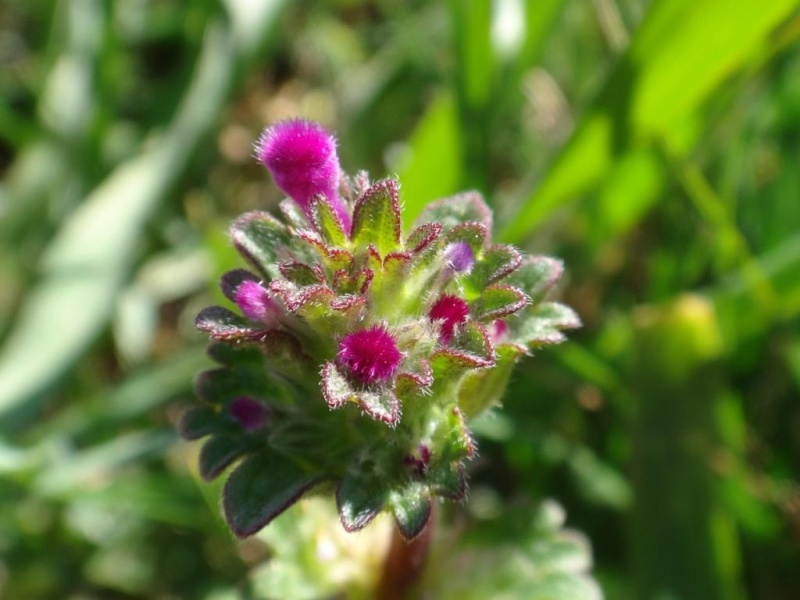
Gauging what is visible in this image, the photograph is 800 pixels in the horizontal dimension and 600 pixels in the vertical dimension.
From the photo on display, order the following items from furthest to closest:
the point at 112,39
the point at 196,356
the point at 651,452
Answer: the point at 112,39
the point at 196,356
the point at 651,452

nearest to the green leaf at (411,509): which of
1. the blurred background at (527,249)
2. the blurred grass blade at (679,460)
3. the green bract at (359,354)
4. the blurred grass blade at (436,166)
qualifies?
the green bract at (359,354)

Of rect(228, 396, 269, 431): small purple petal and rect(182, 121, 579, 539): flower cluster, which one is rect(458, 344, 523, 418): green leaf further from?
rect(228, 396, 269, 431): small purple petal

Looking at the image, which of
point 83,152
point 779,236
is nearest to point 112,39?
point 83,152

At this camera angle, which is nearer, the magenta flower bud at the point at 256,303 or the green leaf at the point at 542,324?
the magenta flower bud at the point at 256,303

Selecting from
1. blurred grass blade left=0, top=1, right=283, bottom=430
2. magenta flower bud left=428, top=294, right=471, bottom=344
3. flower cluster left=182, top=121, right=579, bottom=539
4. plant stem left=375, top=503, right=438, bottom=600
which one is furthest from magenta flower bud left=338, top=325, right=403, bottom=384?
blurred grass blade left=0, top=1, right=283, bottom=430

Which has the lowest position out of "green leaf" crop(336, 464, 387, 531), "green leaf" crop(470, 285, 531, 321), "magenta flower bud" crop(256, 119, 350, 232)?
"green leaf" crop(336, 464, 387, 531)

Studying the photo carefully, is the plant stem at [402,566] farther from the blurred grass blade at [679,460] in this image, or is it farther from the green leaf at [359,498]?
the blurred grass blade at [679,460]

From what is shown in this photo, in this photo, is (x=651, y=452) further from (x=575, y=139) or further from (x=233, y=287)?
(x=233, y=287)
